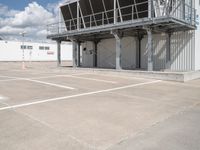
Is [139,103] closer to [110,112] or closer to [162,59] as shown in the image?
[110,112]

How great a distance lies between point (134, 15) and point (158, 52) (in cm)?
356

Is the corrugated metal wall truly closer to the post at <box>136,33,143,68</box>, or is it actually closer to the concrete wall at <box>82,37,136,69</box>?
the post at <box>136,33,143,68</box>

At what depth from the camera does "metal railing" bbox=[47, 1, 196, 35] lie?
15820 millimetres

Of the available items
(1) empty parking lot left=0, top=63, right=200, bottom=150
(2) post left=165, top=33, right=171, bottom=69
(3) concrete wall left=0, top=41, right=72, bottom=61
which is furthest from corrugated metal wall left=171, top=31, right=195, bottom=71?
(3) concrete wall left=0, top=41, right=72, bottom=61

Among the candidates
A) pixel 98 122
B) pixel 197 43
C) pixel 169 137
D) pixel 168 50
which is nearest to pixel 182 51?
pixel 168 50

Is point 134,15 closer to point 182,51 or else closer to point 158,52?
point 158,52

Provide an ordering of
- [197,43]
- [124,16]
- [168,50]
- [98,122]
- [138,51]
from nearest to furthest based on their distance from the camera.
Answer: [98,122]
[197,43]
[168,50]
[124,16]
[138,51]

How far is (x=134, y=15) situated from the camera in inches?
705

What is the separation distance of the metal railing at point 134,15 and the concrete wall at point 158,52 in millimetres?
1486

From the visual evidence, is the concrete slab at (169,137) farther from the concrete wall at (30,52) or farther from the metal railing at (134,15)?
the concrete wall at (30,52)

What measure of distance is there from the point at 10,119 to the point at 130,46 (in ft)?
53.1

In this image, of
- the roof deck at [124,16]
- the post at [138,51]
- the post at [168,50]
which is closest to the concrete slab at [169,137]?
the roof deck at [124,16]

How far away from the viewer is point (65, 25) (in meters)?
24.1

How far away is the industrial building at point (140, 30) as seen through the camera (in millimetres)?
15680
